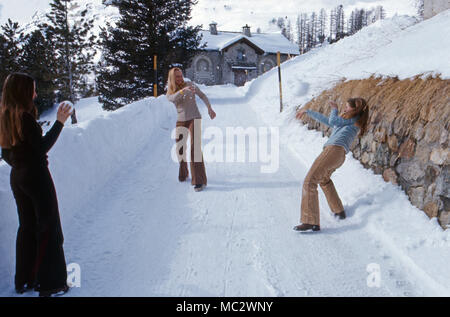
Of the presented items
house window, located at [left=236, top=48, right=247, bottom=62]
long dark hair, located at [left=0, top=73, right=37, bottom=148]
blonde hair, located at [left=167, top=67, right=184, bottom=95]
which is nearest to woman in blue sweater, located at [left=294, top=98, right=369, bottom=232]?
blonde hair, located at [left=167, top=67, right=184, bottom=95]

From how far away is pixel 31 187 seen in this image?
2.51m

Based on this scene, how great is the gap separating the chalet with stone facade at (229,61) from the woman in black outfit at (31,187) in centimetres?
4054

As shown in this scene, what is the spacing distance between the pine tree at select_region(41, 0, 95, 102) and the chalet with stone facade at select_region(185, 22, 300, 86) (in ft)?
56.3

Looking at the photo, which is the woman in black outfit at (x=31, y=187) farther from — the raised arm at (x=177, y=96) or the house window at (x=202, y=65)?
the house window at (x=202, y=65)

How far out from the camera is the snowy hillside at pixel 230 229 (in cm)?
289

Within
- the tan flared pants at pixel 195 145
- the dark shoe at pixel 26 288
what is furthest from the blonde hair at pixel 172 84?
the dark shoe at pixel 26 288

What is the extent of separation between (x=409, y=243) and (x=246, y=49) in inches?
1791

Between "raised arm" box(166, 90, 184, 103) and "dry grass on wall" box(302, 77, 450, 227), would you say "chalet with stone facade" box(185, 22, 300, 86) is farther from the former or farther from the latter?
"dry grass on wall" box(302, 77, 450, 227)

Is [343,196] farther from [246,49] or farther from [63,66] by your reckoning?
[246,49]

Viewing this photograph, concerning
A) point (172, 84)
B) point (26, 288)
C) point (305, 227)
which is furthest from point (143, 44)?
point (26, 288)

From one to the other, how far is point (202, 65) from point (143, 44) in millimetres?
24686

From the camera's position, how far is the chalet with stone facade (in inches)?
1694

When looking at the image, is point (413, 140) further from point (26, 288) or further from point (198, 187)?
point (26, 288)
